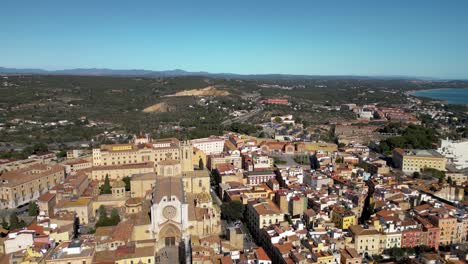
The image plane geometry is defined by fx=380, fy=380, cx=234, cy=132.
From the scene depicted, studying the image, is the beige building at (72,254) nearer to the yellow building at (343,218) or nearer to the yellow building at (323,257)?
the yellow building at (323,257)

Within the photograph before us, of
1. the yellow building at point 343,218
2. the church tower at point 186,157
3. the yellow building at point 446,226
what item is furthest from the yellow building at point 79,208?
the yellow building at point 446,226

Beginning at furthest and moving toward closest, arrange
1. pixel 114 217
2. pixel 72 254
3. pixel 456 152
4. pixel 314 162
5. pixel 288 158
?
pixel 288 158, pixel 456 152, pixel 314 162, pixel 114 217, pixel 72 254

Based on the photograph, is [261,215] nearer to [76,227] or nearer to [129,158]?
[76,227]

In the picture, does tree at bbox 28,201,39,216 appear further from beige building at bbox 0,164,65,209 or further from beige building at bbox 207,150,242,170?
beige building at bbox 207,150,242,170

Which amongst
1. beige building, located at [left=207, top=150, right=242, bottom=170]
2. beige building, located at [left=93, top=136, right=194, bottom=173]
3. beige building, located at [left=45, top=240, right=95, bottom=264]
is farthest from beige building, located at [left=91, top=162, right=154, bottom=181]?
beige building, located at [left=45, top=240, right=95, bottom=264]

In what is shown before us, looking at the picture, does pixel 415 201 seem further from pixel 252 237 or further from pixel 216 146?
pixel 216 146

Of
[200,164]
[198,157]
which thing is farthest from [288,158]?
[200,164]
